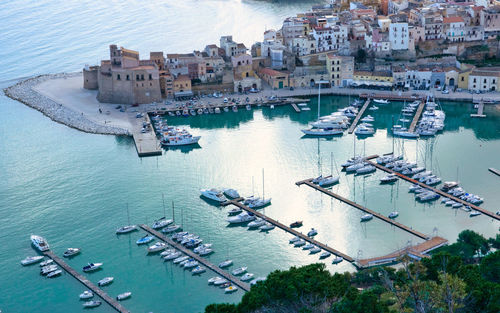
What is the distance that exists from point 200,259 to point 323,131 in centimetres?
1580

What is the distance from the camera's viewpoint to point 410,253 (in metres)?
27.7

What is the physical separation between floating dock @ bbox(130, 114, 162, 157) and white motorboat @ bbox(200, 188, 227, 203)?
6642 mm

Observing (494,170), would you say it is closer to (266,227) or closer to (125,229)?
(266,227)

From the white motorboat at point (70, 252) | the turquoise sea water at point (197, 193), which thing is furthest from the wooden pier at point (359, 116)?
the white motorboat at point (70, 252)

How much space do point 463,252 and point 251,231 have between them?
8546 millimetres

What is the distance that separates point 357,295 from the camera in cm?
2139

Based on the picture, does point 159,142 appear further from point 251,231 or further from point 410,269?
point 410,269

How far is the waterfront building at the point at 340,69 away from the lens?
161 ft

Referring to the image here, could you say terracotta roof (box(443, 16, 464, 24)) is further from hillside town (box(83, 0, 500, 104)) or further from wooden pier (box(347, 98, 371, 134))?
wooden pier (box(347, 98, 371, 134))

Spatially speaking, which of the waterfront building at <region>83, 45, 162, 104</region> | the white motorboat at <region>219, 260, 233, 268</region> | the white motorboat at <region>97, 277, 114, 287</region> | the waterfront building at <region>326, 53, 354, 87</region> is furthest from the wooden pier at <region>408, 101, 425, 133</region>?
the white motorboat at <region>97, 277, 114, 287</region>

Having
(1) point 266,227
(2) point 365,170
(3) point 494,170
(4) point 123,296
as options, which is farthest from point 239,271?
(3) point 494,170

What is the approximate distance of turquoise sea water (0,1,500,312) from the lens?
27.1 m

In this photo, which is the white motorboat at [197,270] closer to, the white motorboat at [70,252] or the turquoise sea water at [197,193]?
the turquoise sea water at [197,193]

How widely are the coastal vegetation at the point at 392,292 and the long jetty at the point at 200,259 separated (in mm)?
3885
